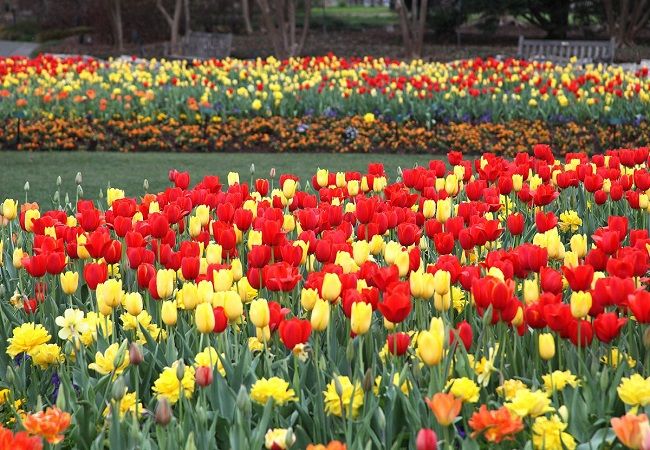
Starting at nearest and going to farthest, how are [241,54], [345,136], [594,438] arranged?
1. [594,438]
2. [345,136]
3. [241,54]

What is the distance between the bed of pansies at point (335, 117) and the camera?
11727 mm

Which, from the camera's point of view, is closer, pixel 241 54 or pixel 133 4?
pixel 241 54

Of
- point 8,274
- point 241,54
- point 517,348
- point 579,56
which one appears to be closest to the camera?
point 517,348

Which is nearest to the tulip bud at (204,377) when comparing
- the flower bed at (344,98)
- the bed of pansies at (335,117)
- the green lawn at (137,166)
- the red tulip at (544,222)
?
the red tulip at (544,222)

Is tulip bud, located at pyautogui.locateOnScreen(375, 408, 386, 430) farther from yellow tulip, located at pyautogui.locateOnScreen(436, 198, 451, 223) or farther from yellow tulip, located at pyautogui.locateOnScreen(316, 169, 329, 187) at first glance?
yellow tulip, located at pyautogui.locateOnScreen(316, 169, 329, 187)

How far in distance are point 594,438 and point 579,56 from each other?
65.3ft

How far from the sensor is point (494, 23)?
31.1 m

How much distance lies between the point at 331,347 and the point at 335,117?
9.61 metres

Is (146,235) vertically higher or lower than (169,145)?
higher

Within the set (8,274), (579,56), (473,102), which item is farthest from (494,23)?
(8,274)

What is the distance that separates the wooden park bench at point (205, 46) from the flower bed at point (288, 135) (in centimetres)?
1081

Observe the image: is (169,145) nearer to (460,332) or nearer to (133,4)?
(460,332)

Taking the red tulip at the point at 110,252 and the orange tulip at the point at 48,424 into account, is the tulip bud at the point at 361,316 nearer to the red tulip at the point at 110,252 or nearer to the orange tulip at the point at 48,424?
the orange tulip at the point at 48,424

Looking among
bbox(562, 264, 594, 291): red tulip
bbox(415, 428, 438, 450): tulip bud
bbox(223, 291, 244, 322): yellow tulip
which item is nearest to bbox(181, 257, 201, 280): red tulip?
bbox(223, 291, 244, 322): yellow tulip
